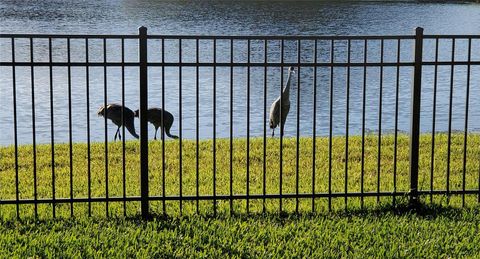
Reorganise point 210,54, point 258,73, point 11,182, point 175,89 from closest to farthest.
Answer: point 11,182 < point 175,89 < point 258,73 < point 210,54

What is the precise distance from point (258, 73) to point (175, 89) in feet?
17.8

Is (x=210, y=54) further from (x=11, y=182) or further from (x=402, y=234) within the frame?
(x=402, y=234)

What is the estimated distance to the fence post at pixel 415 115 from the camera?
7625 millimetres

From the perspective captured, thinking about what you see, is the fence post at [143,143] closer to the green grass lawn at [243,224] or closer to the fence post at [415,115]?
the green grass lawn at [243,224]

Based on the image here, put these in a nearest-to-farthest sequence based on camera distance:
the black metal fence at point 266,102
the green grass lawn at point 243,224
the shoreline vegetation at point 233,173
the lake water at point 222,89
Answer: the green grass lawn at point 243,224 → the black metal fence at point 266,102 → the shoreline vegetation at point 233,173 → the lake water at point 222,89

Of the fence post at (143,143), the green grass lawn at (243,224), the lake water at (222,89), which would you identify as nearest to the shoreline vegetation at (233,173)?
the green grass lawn at (243,224)

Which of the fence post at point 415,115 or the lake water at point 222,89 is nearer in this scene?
the fence post at point 415,115

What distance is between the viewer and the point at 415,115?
773cm

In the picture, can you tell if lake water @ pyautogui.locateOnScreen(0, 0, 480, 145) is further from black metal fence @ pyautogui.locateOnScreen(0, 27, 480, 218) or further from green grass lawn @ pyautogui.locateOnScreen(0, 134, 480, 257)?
green grass lawn @ pyautogui.locateOnScreen(0, 134, 480, 257)

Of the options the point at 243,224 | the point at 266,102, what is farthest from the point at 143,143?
the point at 266,102

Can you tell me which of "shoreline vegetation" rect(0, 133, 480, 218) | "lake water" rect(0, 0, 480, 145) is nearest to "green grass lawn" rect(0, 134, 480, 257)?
"shoreline vegetation" rect(0, 133, 480, 218)

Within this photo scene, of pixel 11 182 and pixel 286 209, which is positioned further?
pixel 11 182

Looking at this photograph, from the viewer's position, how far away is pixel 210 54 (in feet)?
113

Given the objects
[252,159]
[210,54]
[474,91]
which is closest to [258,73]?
[210,54]
